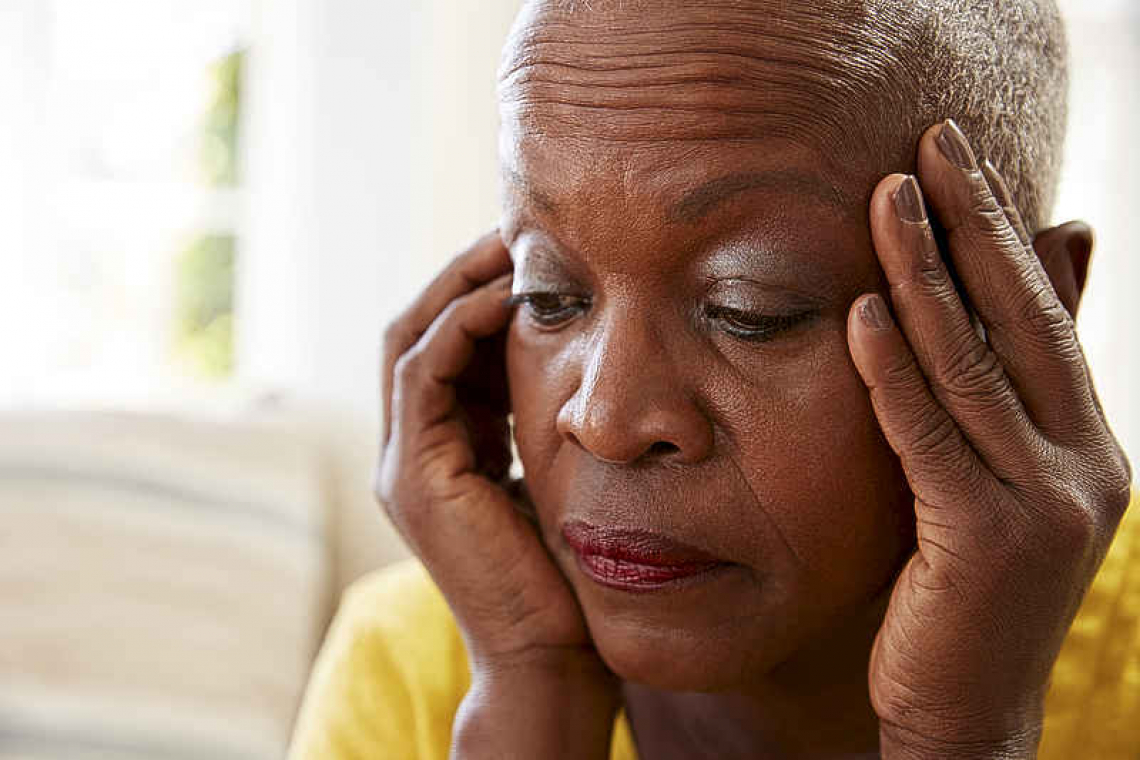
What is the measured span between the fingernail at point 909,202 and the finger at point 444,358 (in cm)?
39

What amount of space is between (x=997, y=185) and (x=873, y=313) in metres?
0.14

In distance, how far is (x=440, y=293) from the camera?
120cm

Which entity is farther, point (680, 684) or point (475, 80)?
point (475, 80)

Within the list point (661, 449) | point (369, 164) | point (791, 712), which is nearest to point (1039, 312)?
point (661, 449)

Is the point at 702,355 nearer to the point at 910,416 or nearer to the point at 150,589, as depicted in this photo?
the point at 910,416

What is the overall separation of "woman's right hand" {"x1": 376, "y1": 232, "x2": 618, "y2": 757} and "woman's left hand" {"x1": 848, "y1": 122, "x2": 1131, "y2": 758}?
0.95 feet

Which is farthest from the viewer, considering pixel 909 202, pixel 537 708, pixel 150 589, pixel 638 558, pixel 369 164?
pixel 369 164

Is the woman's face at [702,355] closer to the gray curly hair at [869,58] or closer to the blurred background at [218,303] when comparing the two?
the gray curly hair at [869,58]

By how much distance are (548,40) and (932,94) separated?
0.84ft

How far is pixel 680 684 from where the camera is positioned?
0.99 metres

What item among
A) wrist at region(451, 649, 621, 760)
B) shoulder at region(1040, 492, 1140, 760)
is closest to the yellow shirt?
shoulder at region(1040, 492, 1140, 760)

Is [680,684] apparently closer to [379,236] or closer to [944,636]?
[944,636]

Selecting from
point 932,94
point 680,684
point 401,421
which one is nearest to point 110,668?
point 401,421

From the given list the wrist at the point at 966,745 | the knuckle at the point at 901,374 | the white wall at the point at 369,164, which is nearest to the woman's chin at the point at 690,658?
the wrist at the point at 966,745
